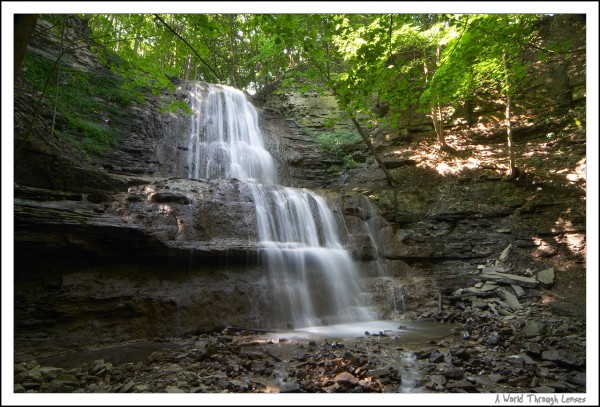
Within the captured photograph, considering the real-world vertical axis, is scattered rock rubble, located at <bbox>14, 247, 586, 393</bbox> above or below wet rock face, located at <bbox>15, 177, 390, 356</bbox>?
below

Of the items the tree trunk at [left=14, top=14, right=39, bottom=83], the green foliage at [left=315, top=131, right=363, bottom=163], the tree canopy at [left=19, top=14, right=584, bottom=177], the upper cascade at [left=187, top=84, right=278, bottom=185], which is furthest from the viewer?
the green foliage at [left=315, top=131, right=363, bottom=163]

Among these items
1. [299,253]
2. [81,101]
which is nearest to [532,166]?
[299,253]

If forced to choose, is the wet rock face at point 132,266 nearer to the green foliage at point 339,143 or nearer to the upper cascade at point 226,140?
the upper cascade at point 226,140

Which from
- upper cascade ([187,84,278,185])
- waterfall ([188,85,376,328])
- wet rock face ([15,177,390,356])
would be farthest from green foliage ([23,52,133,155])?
wet rock face ([15,177,390,356])

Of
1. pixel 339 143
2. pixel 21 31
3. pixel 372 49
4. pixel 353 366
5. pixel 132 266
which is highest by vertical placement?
pixel 339 143

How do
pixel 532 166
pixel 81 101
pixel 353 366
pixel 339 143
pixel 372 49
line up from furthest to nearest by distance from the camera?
pixel 339 143 < pixel 81 101 < pixel 532 166 < pixel 372 49 < pixel 353 366

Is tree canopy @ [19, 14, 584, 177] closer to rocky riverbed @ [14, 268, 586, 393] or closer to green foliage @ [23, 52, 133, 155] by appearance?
green foliage @ [23, 52, 133, 155]

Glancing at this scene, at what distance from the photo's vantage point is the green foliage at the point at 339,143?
520 inches

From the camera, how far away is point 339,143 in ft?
44.1

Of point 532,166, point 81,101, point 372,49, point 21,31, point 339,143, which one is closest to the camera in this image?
point 21,31

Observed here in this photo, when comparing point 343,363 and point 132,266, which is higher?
point 132,266

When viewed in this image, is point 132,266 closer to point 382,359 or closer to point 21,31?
point 21,31

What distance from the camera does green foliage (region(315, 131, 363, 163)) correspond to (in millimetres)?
13203

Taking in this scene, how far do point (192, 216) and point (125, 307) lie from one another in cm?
206
